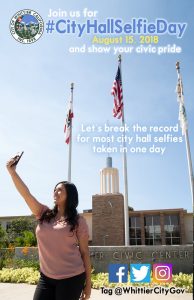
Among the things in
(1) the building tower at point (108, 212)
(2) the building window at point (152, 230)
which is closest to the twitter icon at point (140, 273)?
(1) the building tower at point (108, 212)

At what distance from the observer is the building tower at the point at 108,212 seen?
2352 centimetres

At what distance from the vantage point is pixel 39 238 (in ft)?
9.59

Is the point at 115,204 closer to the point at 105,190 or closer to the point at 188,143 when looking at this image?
the point at 105,190

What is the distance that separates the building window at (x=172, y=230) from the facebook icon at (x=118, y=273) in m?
22.2

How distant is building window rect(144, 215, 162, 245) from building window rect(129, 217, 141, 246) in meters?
0.73

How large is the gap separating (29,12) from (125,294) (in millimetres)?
8229

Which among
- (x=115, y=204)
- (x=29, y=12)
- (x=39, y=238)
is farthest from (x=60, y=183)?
(x=115, y=204)

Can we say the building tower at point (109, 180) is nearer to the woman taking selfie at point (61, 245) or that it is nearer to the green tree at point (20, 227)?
the green tree at point (20, 227)

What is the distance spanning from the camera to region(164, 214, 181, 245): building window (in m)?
33.8

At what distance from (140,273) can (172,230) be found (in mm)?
23381

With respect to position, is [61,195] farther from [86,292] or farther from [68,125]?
[68,125]

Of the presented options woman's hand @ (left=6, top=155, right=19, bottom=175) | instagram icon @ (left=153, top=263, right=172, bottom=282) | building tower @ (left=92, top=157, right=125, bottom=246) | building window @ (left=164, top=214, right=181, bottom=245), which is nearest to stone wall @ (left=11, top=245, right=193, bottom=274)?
instagram icon @ (left=153, top=263, right=172, bottom=282)

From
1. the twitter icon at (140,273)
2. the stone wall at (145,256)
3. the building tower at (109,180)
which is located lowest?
the twitter icon at (140,273)

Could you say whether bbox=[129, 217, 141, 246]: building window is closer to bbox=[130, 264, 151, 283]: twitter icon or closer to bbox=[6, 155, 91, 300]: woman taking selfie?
bbox=[130, 264, 151, 283]: twitter icon
